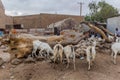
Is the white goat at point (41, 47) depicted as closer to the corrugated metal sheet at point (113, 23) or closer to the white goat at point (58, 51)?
the white goat at point (58, 51)

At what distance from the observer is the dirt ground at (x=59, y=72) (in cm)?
834

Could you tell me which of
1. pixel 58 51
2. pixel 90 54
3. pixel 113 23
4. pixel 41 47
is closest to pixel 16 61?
pixel 41 47

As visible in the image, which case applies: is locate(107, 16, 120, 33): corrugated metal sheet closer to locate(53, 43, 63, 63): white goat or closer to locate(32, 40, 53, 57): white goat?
locate(32, 40, 53, 57): white goat

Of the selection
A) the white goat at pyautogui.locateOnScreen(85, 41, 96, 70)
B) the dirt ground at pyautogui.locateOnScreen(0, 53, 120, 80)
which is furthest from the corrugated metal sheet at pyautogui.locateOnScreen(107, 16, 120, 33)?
the white goat at pyautogui.locateOnScreen(85, 41, 96, 70)

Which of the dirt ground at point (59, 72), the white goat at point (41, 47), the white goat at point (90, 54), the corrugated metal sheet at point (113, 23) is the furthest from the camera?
the corrugated metal sheet at point (113, 23)

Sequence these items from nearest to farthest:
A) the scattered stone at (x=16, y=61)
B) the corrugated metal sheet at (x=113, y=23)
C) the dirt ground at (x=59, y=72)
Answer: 1. the dirt ground at (x=59, y=72)
2. the scattered stone at (x=16, y=61)
3. the corrugated metal sheet at (x=113, y=23)

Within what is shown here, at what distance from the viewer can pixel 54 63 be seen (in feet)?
30.5

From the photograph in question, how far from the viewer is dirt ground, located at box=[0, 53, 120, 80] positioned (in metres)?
8.34

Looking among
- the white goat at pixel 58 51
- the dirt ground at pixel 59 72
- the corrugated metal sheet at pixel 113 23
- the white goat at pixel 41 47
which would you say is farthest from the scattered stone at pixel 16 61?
A: the corrugated metal sheet at pixel 113 23

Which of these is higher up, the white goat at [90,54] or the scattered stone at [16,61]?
the white goat at [90,54]

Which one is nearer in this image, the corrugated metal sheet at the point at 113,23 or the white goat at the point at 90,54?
the white goat at the point at 90,54

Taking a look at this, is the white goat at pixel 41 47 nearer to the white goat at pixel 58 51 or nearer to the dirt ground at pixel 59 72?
the dirt ground at pixel 59 72

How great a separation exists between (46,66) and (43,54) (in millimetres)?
1343

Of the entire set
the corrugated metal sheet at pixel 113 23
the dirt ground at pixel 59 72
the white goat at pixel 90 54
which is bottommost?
the dirt ground at pixel 59 72
